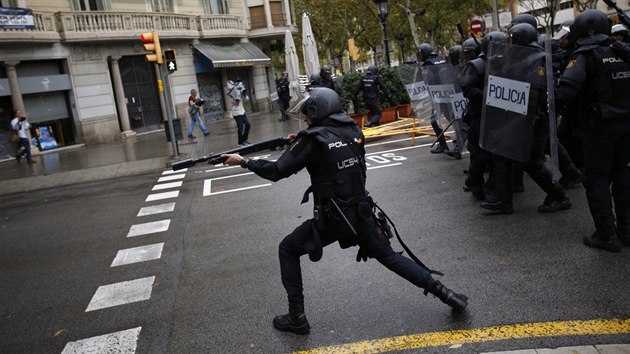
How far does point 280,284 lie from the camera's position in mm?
4828

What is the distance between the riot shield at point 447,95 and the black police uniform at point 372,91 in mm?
4564

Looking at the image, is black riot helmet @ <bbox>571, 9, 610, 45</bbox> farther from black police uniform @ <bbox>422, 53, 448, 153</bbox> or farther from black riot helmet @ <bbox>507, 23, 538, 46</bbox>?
black police uniform @ <bbox>422, 53, 448, 153</bbox>

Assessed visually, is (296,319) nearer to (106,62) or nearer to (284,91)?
(284,91)

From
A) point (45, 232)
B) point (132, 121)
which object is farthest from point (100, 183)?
point (132, 121)

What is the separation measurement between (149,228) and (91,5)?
19524mm

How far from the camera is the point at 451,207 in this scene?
6742 mm

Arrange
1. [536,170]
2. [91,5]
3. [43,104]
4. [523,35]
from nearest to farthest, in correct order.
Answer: [523,35] < [536,170] < [43,104] < [91,5]

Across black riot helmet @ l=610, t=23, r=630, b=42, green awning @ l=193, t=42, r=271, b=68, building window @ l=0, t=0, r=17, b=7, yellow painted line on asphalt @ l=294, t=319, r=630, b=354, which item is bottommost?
yellow painted line on asphalt @ l=294, t=319, r=630, b=354

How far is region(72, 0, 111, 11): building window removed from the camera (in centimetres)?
2308

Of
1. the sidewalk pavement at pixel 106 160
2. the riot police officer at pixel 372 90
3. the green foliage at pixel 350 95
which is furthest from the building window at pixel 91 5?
the riot police officer at pixel 372 90

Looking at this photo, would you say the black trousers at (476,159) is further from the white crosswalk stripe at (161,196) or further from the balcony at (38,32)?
the balcony at (38,32)

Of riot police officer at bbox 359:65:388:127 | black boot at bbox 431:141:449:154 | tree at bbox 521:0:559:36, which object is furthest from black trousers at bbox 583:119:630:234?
riot police officer at bbox 359:65:388:127

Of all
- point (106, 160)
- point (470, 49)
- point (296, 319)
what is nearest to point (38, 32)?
point (106, 160)

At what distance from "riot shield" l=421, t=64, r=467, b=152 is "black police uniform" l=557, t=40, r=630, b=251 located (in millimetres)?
3590
